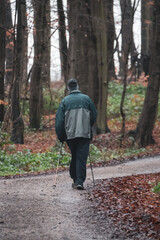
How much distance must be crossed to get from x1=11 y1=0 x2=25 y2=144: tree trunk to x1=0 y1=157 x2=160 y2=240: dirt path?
742cm

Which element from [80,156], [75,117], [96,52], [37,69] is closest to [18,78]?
[96,52]

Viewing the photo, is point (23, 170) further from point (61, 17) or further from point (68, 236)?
point (61, 17)

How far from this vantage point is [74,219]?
617 cm

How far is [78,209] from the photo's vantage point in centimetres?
688

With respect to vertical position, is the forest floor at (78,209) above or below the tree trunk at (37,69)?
below

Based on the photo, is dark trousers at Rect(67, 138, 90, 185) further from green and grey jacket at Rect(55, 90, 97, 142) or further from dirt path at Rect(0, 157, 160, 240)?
dirt path at Rect(0, 157, 160, 240)

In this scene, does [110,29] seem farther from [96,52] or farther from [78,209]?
[78,209]

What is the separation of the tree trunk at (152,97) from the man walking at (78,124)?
31.7ft

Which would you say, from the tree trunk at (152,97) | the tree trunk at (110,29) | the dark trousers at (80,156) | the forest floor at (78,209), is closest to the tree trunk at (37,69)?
the tree trunk at (110,29)

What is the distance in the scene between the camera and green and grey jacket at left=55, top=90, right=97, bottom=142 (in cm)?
870

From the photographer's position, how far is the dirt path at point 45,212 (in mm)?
5309

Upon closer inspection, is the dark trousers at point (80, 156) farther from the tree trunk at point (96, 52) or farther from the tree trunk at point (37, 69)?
the tree trunk at point (96, 52)

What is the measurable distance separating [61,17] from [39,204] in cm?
1466

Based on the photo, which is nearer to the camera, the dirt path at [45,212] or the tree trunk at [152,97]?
the dirt path at [45,212]
